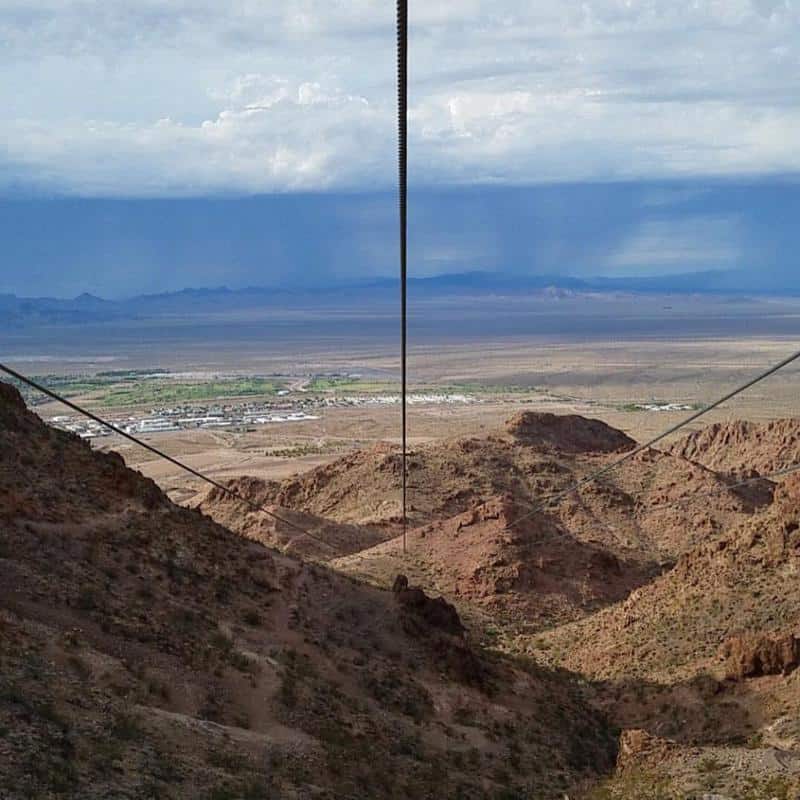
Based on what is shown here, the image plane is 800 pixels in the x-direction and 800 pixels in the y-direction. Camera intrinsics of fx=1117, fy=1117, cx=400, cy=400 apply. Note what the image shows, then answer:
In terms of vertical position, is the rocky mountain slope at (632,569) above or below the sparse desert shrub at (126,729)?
below

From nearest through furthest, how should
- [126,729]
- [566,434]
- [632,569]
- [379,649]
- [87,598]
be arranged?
[126,729], [87,598], [379,649], [632,569], [566,434]

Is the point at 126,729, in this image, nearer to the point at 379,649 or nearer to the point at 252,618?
the point at 252,618

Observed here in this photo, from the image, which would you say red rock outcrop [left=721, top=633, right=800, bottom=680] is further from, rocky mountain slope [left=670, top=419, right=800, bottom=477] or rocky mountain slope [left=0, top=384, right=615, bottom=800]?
rocky mountain slope [left=670, top=419, right=800, bottom=477]

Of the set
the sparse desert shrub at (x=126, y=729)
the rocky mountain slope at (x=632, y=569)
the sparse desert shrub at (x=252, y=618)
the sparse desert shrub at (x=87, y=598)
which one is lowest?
the rocky mountain slope at (x=632, y=569)

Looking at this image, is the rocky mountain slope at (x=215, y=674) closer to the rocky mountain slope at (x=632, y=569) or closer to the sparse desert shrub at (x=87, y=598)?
the sparse desert shrub at (x=87, y=598)

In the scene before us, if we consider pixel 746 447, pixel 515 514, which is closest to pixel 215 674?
pixel 515 514

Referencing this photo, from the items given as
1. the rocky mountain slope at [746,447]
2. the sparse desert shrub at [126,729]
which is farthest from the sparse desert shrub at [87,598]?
the rocky mountain slope at [746,447]

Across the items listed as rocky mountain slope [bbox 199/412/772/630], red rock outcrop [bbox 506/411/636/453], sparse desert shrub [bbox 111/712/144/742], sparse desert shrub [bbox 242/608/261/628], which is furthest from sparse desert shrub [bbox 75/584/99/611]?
red rock outcrop [bbox 506/411/636/453]

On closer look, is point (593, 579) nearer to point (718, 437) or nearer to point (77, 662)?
point (77, 662)

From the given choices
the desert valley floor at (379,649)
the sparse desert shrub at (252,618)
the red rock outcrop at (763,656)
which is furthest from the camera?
the red rock outcrop at (763,656)

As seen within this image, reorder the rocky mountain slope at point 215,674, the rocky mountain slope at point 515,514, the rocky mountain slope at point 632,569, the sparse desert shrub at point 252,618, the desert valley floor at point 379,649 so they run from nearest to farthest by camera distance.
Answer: the rocky mountain slope at point 215,674, the desert valley floor at point 379,649, the rocky mountain slope at point 632,569, the sparse desert shrub at point 252,618, the rocky mountain slope at point 515,514
